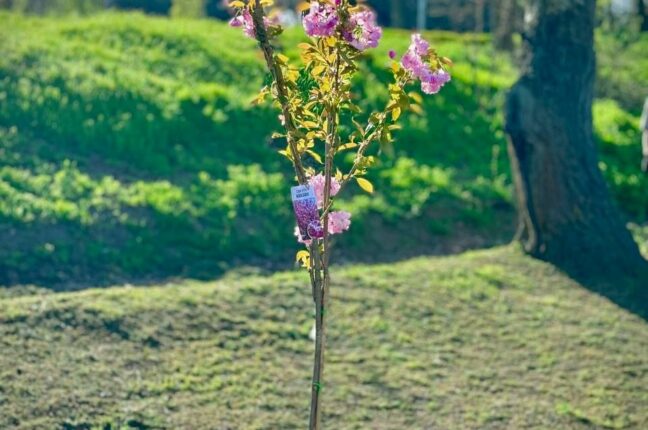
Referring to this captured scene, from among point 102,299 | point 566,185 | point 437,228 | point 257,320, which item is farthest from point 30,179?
point 566,185

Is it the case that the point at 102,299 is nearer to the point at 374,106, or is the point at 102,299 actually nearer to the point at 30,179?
the point at 30,179

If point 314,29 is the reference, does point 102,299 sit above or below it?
below

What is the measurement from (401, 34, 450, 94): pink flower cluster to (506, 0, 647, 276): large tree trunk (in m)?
4.14

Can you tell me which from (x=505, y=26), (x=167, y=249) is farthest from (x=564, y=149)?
(x=505, y=26)

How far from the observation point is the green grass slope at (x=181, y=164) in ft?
25.5

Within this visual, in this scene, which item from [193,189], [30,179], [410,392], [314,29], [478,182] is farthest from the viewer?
[478,182]

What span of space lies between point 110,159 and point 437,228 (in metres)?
2.99

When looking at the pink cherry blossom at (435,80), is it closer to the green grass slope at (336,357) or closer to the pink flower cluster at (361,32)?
the pink flower cluster at (361,32)

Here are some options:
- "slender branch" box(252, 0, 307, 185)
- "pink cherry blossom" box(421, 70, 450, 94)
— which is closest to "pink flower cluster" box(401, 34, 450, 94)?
"pink cherry blossom" box(421, 70, 450, 94)

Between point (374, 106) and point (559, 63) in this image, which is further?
point (374, 106)

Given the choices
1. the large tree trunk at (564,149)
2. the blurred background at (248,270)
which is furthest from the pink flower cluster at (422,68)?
the large tree trunk at (564,149)

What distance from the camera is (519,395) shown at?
593 centimetres

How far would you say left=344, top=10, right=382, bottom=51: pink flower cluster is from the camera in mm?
3506

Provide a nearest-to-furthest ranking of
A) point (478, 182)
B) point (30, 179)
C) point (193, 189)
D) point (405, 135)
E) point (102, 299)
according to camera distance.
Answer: point (102, 299)
point (30, 179)
point (193, 189)
point (478, 182)
point (405, 135)
